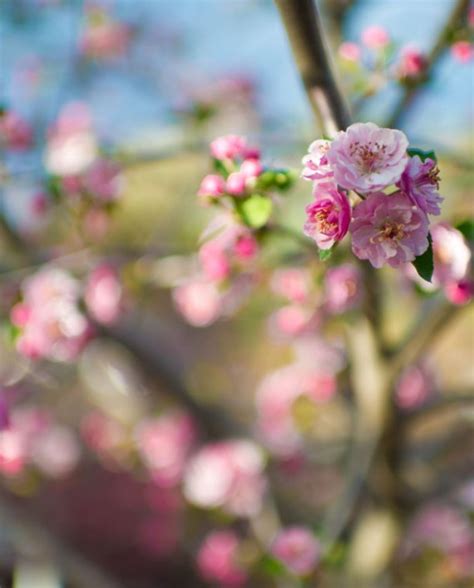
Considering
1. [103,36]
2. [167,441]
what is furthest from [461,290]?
[103,36]

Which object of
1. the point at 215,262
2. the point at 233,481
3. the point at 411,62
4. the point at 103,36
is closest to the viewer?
the point at 411,62

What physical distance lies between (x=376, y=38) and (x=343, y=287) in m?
0.55

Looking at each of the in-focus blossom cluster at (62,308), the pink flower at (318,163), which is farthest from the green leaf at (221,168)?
the in-focus blossom cluster at (62,308)


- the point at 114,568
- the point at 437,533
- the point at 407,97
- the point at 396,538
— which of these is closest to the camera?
the point at 407,97

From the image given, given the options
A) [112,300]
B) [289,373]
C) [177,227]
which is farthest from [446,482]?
[177,227]

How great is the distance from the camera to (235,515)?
2.38 m

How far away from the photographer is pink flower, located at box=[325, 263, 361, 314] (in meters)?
1.53

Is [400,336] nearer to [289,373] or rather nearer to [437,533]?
[289,373]

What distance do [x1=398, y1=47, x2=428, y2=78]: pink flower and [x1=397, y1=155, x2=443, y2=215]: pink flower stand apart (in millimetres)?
655

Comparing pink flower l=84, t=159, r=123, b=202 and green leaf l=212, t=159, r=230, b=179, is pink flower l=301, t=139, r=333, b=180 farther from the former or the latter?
pink flower l=84, t=159, r=123, b=202

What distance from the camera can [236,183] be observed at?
1098 mm

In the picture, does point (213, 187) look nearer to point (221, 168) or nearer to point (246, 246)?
point (221, 168)

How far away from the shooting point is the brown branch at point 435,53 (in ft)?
4.43

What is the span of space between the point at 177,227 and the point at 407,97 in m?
1.91
